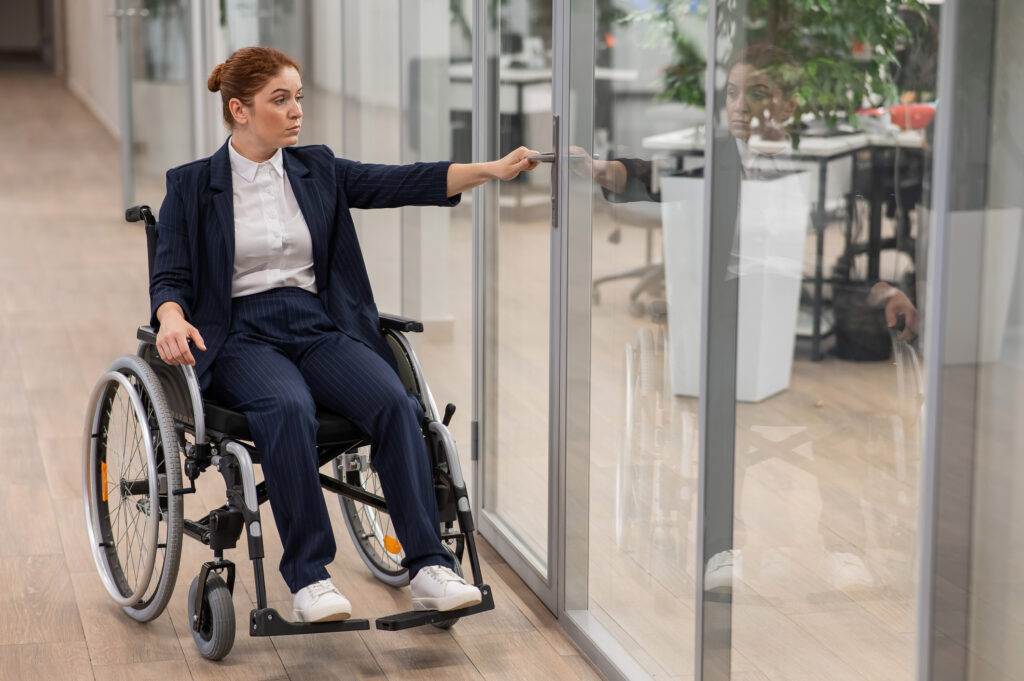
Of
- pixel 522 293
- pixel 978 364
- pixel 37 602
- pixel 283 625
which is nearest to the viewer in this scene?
pixel 978 364

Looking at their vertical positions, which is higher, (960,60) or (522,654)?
(960,60)

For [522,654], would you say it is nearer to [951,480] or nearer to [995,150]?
[951,480]

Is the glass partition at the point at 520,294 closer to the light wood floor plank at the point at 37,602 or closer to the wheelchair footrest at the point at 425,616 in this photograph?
the wheelchair footrest at the point at 425,616

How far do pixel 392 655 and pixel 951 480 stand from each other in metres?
1.32

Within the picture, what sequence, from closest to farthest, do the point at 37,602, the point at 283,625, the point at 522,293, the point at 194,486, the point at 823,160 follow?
the point at 823,160, the point at 283,625, the point at 194,486, the point at 37,602, the point at 522,293

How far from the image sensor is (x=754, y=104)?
71.2 inches

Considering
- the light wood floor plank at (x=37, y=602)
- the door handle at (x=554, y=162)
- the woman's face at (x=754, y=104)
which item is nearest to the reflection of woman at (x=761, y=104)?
the woman's face at (x=754, y=104)

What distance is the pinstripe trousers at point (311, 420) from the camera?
237 cm

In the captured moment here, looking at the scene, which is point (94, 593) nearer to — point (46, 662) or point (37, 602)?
point (37, 602)

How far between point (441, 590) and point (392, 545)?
45cm

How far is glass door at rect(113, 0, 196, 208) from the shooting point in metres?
7.21

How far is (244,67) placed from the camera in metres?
2.55

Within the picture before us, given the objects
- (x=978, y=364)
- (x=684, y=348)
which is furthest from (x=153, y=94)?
(x=978, y=364)

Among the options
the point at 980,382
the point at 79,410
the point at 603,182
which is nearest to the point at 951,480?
the point at 980,382
